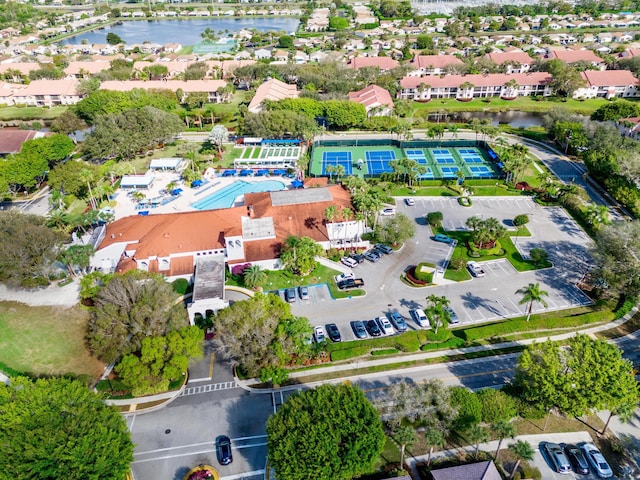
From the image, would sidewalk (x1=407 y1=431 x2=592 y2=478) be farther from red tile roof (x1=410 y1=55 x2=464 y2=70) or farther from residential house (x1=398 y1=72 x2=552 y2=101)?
red tile roof (x1=410 y1=55 x2=464 y2=70)

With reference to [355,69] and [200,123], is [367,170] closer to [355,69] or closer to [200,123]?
[200,123]

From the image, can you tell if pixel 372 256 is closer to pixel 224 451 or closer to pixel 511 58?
pixel 224 451

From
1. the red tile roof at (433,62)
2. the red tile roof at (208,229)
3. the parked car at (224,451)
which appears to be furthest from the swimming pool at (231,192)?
the red tile roof at (433,62)

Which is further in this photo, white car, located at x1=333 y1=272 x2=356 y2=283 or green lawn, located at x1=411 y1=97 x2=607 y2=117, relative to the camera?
green lawn, located at x1=411 y1=97 x2=607 y2=117

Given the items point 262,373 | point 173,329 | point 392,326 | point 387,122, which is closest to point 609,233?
point 392,326

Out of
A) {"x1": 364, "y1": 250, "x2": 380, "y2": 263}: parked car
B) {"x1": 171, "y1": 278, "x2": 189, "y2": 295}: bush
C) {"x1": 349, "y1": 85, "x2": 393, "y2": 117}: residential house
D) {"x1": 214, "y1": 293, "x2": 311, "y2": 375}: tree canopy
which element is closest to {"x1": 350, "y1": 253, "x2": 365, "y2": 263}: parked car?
{"x1": 364, "y1": 250, "x2": 380, "y2": 263}: parked car

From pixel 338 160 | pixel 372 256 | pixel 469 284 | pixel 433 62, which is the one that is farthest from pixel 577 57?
pixel 372 256
